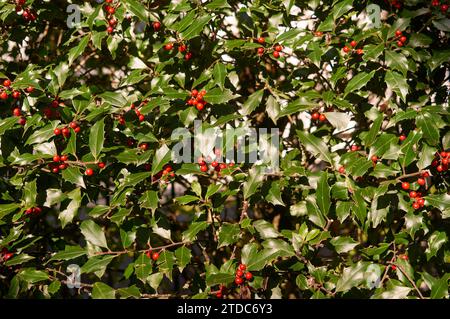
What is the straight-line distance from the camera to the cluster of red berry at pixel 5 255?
2289 millimetres

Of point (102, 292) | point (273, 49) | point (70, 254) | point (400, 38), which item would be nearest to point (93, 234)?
point (70, 254)

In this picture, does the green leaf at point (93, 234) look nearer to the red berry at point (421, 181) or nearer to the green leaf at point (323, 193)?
the green leaf at point (323, 193)

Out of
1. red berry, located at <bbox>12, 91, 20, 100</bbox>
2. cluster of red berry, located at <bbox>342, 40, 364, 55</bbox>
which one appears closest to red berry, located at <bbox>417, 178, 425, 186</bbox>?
cluster of red berry, located at <bbox>342, 40, 364, 55</bbox>

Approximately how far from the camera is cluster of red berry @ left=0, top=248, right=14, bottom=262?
2.29 m

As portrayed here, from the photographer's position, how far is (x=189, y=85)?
244 centimetres

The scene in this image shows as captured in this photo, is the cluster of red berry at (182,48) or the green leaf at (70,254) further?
the cluster of red berry at (182,48)

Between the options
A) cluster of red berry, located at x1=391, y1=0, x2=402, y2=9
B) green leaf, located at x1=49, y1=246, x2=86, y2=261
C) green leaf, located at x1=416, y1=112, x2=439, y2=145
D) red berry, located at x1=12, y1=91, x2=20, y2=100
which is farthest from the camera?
cluster of red berry, located at x1=391, y1=0, x2=402, y2=9

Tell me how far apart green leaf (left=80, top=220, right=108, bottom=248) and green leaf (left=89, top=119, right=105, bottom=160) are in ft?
1.04

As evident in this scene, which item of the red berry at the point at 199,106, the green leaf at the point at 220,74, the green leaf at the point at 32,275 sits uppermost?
the green leaf at the point at 220,74

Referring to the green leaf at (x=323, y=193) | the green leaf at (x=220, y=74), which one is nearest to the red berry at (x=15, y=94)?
the green leaf at (x=220, y=74)

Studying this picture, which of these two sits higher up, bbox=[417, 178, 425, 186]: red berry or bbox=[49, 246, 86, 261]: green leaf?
bbox=[417, 178, 425, 186]: red berry

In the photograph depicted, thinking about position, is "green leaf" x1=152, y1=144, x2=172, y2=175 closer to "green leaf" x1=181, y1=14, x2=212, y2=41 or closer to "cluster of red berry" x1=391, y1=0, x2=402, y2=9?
"green leaf" x1=181, y1=14, x2=212, y2=41
